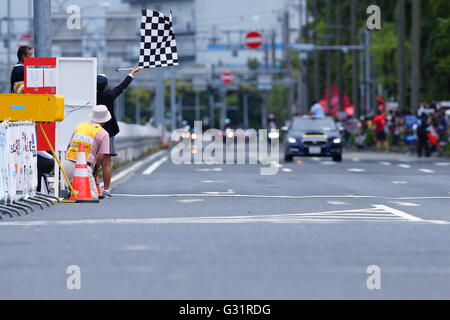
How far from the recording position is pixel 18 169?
17609 millimetres

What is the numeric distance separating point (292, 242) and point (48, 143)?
25.2 ft

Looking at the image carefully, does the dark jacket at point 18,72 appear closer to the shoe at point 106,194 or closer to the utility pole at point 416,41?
the shoe at point 106,194

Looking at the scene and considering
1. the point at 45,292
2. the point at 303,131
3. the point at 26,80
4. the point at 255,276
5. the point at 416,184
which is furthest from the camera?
the point at 303,131

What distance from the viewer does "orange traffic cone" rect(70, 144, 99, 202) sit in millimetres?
19031

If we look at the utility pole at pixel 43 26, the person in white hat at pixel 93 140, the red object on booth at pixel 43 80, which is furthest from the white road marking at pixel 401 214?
the utility pole at pixel 43 26

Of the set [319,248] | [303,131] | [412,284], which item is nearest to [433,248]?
[319,248]

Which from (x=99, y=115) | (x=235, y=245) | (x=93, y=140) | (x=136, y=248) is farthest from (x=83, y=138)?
(x=136, y=248)

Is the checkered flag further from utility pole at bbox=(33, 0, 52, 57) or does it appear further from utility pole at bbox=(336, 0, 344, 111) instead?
utility pole at bbox=(336, 0, 344, 111)

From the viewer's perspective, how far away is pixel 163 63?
22.5 meters

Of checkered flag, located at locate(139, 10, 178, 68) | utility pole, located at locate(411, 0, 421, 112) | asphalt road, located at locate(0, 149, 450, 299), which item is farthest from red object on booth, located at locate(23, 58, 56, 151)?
utility pole, located at locate(411, 0, 421, 112)

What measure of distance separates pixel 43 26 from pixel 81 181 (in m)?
4.94

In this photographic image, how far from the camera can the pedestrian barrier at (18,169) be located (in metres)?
16.7

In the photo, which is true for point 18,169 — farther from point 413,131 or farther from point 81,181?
point 413,131
